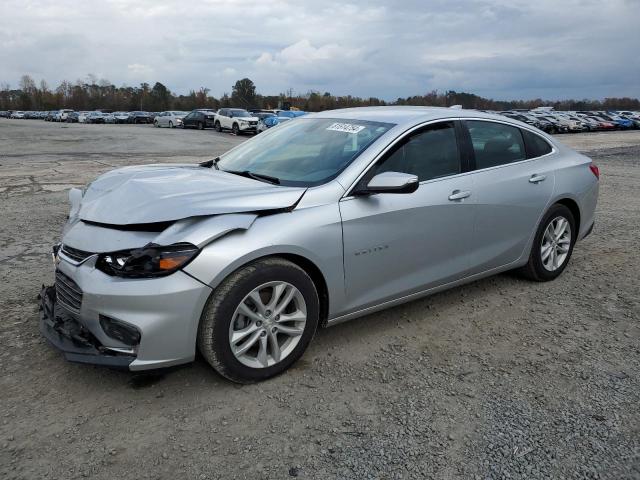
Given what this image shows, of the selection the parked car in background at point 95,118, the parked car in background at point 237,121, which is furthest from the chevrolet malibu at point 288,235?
the parked car in background at point 95,118

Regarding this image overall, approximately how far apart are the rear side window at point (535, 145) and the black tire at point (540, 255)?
1.62 ft

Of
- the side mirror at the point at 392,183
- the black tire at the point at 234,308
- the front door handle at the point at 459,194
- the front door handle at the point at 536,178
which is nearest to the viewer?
the black tire at the point at 234,308

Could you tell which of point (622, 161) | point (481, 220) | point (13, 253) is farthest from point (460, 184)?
point (622, 161)

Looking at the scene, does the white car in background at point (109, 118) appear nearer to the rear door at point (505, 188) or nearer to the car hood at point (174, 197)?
the car hood at point (174, 197)

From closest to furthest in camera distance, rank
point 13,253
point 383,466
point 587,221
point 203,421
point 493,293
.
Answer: point 383,466
point 203,421
point 493,293
point 587,221
point 13,253

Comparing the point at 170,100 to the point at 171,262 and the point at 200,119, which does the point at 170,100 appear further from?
the point at 171,262

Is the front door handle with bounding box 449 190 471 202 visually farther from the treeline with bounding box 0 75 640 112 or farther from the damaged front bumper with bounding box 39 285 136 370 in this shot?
the treeline with bounding box 0 75 640 112

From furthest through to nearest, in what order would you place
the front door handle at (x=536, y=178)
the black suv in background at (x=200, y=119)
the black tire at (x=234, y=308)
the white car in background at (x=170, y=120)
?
the white car in background at (x=170, y=120), the black suv in background at (x=200, y=119), the front door handle at (x=536, y=178), the black tire at (x=234, y=308)

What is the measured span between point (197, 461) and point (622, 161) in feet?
56.1

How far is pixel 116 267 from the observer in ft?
9.27

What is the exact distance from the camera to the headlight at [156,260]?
276 centimetres

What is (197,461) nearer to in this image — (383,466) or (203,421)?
(203,421)

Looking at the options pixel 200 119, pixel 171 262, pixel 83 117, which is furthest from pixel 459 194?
pixel 83 117

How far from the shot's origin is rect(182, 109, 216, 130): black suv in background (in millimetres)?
38062
